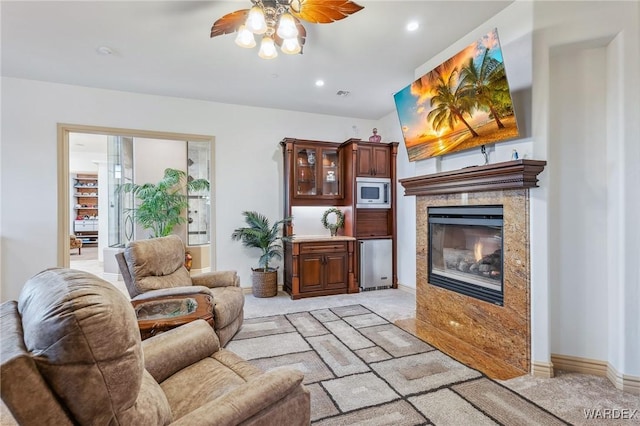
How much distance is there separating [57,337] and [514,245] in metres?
2.69

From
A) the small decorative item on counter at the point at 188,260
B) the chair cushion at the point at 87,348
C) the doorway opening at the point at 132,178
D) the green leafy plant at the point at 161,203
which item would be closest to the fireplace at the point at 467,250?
the chair cushion at the point at 87,348

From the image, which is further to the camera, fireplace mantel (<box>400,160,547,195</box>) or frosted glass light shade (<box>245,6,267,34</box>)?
fireplace mantel (<box>400,160,547,195</box>)

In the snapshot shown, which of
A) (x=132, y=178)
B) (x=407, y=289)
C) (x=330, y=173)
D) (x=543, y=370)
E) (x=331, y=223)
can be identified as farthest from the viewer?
(x=132, y=178)

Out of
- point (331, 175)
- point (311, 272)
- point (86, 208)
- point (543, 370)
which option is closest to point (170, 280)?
point (311, 272)

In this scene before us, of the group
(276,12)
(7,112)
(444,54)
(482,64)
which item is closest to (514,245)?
(482,64)

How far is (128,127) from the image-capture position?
4.18 metres

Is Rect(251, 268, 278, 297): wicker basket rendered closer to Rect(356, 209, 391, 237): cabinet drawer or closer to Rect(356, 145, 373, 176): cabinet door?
Rect(356, 209, 391, 237): cabinet drawer

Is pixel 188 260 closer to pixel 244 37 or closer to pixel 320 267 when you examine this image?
pixel 320 267

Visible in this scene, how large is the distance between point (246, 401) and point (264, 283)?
344 cm

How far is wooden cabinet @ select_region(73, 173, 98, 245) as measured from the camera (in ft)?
34.4

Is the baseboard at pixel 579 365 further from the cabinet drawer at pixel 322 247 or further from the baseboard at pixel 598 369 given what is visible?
the cabinet drawer at pixel 322 247

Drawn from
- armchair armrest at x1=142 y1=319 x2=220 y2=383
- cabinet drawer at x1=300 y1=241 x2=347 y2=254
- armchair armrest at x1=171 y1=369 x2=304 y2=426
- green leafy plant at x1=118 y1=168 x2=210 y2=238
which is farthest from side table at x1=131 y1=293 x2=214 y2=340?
green leafy plant at x1=118 y1=168 x2=210 y2=238

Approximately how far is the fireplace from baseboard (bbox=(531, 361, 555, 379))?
47cm

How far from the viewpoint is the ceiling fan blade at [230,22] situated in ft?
7.39
